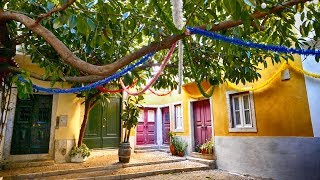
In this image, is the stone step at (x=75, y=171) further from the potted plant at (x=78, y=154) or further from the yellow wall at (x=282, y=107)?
the yellow wall at (x=282, y=107)

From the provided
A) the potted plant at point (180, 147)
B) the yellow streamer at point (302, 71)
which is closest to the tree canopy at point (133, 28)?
the yellow streamer at point (302, 71)

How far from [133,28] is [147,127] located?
29.8 ft

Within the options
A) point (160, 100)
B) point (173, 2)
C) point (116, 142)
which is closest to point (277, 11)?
point (173, 2)

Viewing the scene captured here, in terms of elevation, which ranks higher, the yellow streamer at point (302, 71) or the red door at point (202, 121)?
the yellow streamer at point (302, 71)

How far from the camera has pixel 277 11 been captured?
78.4 inches

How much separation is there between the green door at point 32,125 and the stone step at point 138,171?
5.65ft

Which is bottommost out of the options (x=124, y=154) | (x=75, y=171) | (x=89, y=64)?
(x=75, y=171)

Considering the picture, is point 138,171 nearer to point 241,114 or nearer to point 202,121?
point 202,121

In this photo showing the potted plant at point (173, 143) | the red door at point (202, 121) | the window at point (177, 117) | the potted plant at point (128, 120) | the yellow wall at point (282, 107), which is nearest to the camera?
the yellow wall at point (282, 107)

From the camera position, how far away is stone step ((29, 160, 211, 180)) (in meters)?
5.86

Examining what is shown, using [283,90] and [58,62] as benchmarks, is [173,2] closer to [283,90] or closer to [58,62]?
[58,62]

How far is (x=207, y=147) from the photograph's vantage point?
309 inches

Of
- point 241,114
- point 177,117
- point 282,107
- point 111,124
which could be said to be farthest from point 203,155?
point 111,124

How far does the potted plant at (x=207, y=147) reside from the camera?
25.4 ft
